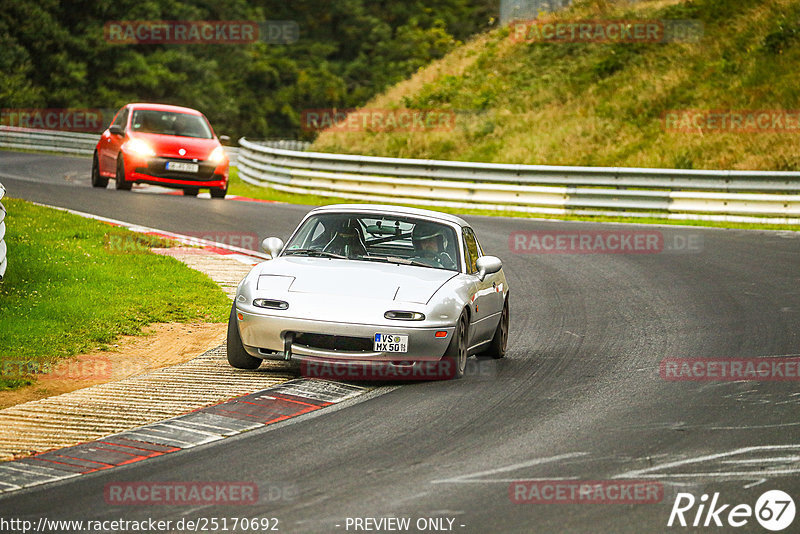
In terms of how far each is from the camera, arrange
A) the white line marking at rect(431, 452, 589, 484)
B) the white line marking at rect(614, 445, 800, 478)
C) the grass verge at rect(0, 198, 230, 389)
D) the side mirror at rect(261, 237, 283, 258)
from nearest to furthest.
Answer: the white line marking at rect(431, 452, 589, 484) < the white line marking at rect(614, 445, 800, 478) < the side mirror at rect(261, 237, 283, 258) < the grass verge at rect(0, 198, 230, 389)

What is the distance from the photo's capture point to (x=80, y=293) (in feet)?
39.5

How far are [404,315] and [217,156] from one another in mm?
15480

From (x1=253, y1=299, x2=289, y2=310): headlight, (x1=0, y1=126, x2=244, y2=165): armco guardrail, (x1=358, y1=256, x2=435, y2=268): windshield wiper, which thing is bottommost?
(x1=0, y1=126, x2=244, y2=165): armco guardrail

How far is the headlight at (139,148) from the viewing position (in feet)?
74.6

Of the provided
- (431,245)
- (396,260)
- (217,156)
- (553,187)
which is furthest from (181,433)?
(553,187)

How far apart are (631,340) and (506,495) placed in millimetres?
5413

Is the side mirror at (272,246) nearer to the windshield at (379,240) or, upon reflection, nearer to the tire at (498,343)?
the windshield at (379,240)

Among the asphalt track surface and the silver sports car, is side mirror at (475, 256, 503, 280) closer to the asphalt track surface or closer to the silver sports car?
the silver sports car

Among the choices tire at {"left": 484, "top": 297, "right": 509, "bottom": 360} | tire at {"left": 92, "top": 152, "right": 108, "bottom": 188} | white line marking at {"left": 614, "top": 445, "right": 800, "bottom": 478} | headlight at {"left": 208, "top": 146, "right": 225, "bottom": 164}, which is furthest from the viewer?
tire at {"left": 92, "top": 152, "right": 108, "bottom": 188}

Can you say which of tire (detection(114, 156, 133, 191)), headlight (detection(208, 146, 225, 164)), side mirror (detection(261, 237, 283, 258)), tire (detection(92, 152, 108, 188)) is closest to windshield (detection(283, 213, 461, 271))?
side mirror (detection(261, 237, 283, 258))

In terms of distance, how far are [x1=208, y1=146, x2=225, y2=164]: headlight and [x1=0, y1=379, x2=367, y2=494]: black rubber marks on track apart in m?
15.2

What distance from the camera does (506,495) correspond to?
586cm

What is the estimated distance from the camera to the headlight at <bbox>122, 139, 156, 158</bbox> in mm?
22734

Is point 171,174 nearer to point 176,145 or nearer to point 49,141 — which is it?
point 176,145
